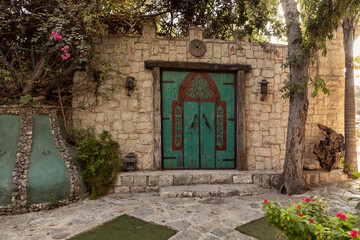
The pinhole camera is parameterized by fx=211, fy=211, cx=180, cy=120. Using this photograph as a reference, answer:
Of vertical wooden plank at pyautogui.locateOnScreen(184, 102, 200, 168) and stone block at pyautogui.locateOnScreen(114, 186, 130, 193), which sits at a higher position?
vertical wooden plank at pyautogui.locateOnScreen(184, 102, 200, 168)

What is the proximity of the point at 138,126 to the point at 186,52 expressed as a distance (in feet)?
6.55

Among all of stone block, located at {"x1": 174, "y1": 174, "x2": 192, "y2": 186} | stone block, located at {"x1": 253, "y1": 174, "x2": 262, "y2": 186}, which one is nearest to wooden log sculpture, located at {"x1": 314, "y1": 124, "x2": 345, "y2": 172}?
stone block, located at {"x1": 253, "y1": 174, "x2": 262, "y2": 186}

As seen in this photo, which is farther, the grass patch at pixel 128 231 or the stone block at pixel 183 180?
the stone block at pixel 183 180

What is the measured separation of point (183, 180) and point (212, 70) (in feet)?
8.35

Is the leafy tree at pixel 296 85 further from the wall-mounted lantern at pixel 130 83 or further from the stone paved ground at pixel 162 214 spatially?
the wall-mounted lantern at pixel 130 83

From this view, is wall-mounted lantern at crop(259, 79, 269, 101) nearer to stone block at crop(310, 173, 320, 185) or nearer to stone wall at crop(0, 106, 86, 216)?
stone block at crop(310, 173, 320, 185)

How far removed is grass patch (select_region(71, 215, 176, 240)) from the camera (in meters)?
2.54

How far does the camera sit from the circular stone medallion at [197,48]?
15.7ft

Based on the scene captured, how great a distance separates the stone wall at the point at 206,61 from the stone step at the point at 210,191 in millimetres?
870

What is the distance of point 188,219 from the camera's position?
299 centimetres

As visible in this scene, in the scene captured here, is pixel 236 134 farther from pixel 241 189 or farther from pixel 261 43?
pixel 261 43

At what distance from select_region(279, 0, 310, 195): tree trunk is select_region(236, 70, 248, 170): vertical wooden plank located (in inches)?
37.2

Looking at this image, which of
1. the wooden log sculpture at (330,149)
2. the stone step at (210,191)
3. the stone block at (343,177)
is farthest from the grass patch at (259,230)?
the stone block at (343,177)

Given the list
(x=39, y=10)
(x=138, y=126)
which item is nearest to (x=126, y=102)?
(x=138, y=126)
